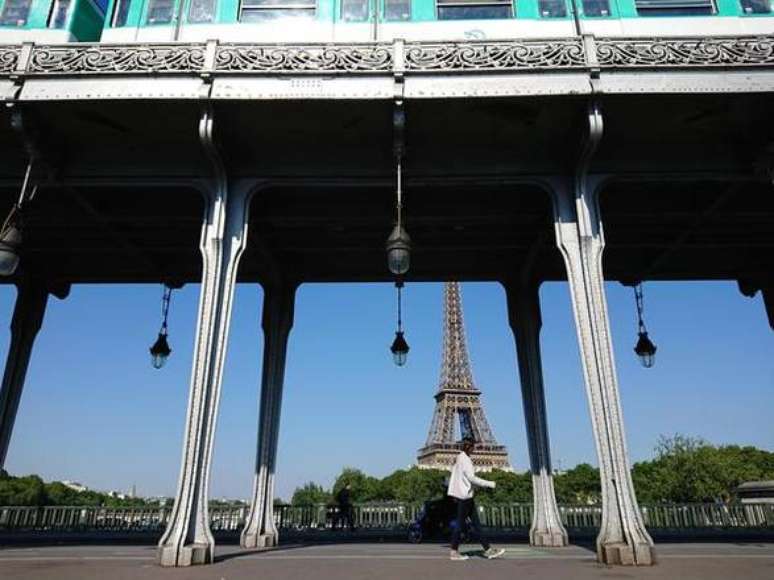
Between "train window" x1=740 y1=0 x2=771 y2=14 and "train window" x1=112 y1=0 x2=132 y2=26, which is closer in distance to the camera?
"train window" x1=740 y1=0 x2=771 y2=14

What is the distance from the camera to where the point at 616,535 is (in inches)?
314

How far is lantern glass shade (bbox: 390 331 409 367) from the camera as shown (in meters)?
13.7

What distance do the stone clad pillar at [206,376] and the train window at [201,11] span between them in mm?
4336

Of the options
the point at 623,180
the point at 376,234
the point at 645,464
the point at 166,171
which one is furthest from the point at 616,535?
the point at 645,464

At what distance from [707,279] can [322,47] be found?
12448mm

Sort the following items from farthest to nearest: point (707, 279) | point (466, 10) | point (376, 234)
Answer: point (707, 279)
point (376, 234)
point (466, 10)

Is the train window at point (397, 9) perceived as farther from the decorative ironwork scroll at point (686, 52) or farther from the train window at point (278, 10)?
the decorative ironwork scroll at point (686, 52)

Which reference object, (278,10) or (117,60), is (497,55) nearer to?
(278,10)

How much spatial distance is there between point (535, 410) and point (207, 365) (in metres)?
7.79

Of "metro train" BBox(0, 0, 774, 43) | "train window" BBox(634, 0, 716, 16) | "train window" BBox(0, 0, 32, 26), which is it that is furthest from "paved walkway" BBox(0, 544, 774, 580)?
"train window" BBox(0, 0, 32, 26)

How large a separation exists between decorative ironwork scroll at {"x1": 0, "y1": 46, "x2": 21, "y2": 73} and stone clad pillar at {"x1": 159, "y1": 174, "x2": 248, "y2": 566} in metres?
4.10

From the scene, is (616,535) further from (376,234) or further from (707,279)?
(707,279)

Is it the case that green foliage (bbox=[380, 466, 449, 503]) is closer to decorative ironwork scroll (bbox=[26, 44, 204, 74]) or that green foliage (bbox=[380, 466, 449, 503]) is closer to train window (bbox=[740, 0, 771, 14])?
train window (bbox=[740, 0, 771, 14])

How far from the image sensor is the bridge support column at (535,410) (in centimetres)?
1175
